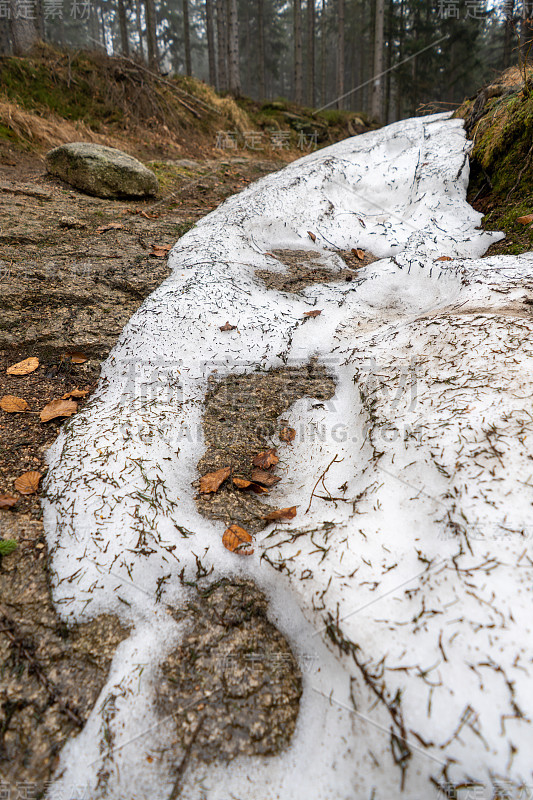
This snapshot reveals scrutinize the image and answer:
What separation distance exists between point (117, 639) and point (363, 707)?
88 cm

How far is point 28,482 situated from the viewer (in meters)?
1.92

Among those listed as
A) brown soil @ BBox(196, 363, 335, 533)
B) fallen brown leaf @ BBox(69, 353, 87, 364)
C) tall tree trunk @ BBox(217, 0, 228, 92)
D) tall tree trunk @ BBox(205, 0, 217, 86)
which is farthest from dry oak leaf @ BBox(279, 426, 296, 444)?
tall tree trunk @ BBox(205, 0, 217, 86)

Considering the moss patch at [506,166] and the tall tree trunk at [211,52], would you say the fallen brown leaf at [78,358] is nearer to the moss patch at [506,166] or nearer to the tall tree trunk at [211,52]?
the moss patch at [506,166]

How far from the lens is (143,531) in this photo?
169cm

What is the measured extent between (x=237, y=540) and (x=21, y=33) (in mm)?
12816

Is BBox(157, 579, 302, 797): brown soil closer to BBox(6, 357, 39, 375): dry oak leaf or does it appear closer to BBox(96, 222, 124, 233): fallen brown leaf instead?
BBox(6, 357, 39, 375): dry oak leaf

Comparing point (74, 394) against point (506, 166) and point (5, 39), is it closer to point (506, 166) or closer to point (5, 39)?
point (506, 166)

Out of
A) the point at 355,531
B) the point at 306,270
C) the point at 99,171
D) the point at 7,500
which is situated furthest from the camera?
the point at 99,171

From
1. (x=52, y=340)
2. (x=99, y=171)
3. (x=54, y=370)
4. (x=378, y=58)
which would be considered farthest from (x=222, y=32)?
(x=54, y=370)

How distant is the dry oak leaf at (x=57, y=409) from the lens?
7.58 feet

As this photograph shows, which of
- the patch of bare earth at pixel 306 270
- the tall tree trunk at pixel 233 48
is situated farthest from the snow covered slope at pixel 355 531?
the tall tree trunk at pixel 233 48

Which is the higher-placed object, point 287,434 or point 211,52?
point 211,52

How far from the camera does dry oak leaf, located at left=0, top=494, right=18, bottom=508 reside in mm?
1804

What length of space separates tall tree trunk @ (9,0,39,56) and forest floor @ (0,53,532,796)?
500 centimetres
